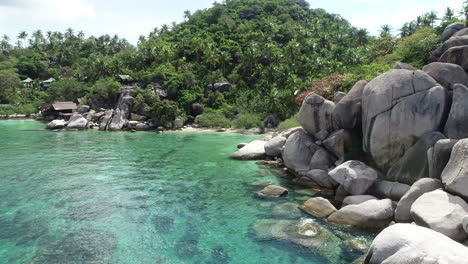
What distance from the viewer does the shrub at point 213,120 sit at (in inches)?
2163

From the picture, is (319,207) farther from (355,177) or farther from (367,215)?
(355,177)

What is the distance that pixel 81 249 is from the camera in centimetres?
1173

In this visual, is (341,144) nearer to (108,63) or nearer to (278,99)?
(278,99)

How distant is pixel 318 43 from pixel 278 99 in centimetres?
2382

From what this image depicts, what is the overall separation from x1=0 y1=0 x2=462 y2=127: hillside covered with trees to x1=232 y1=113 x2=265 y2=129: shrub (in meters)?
0.16

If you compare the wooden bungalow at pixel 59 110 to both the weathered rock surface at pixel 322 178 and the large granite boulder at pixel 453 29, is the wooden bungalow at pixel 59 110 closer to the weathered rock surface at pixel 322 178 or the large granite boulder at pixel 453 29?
the weathered rock surface at pixel 322 178

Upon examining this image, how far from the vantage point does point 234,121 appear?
5384cm

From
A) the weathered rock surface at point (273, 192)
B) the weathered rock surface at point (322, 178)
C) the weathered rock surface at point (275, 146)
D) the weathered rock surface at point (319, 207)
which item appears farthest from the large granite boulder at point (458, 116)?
the weathered rock surface at point (275, 146)

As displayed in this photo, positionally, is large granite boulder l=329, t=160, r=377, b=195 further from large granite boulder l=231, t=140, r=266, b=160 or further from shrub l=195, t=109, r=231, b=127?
shrub l=195, t=109, r=231, b=127

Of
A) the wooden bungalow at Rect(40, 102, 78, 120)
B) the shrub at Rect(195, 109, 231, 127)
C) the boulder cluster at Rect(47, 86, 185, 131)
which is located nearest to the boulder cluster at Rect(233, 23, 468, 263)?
the shrub at Rect(195, 109, 231, 127)

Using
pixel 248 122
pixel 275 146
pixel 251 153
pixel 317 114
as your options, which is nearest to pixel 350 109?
pixel 317 114

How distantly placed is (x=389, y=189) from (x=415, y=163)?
1.67 m

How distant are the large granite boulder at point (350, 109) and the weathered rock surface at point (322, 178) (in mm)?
3287

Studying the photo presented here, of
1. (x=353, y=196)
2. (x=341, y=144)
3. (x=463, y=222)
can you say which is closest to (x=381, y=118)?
(x=341, y=144)
